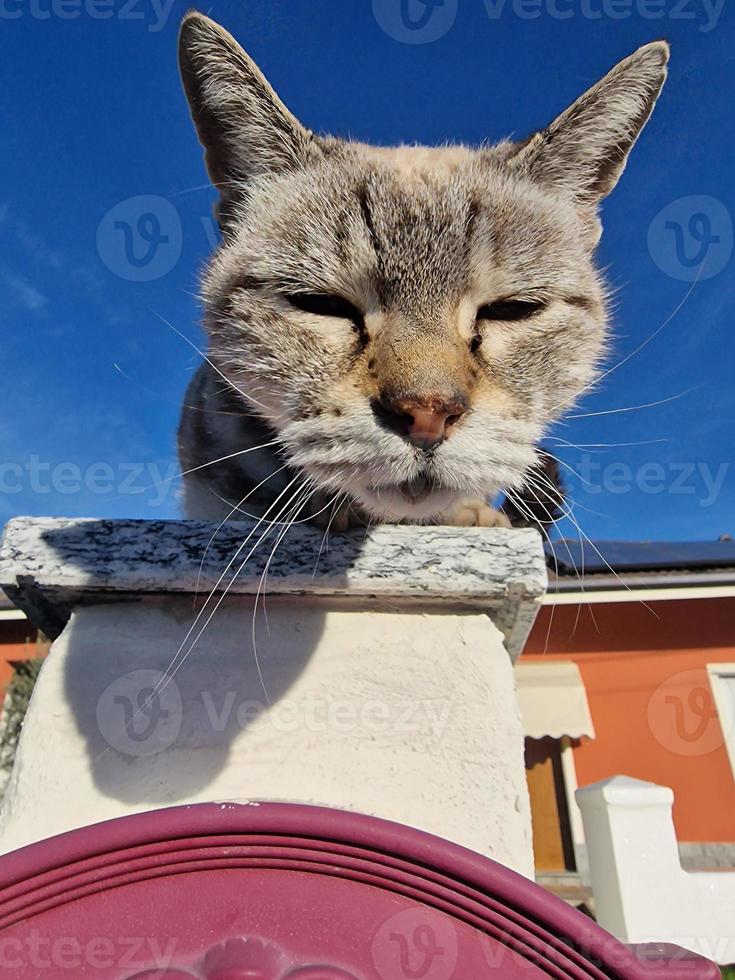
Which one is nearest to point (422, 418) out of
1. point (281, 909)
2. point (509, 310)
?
point (509, 310)

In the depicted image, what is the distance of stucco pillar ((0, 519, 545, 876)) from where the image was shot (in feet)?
3.47

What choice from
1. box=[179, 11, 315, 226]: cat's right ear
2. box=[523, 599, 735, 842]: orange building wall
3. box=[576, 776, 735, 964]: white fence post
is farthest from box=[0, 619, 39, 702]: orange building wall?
box=[179, 11, 315, 226]: cat's right ear

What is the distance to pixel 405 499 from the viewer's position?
1.37 meters

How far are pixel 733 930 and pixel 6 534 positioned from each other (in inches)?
122

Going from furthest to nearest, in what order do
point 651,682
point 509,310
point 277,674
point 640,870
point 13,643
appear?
point 13,643, point 651,682, point 640,870, point 509,310, point 277,674

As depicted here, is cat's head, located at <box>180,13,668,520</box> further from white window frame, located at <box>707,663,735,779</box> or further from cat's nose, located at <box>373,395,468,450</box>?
white window frame, located at <box>707,663,735,779</box>

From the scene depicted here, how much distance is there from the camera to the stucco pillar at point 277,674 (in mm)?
1058

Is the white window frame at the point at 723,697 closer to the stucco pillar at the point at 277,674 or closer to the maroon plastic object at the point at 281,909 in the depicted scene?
the stucco pillar at the point at 277,674

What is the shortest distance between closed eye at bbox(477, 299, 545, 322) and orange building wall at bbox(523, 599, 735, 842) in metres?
5.98

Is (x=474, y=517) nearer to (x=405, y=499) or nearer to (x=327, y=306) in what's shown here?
(x=405, y=499)

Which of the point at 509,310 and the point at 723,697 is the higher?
the point at 723,697

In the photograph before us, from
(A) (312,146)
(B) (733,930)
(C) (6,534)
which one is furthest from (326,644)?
(B) (733,930)

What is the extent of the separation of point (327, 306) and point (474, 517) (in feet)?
2.21

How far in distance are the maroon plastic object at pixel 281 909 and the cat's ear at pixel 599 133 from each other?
1822mm
